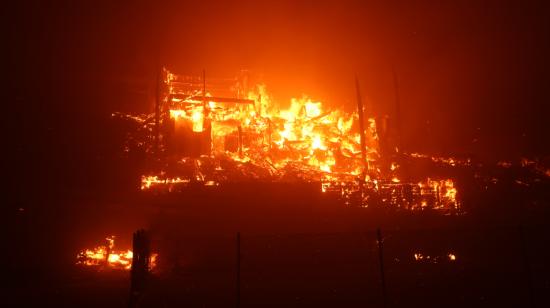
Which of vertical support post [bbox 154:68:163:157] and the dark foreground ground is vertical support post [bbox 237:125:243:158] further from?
the dark foreground ground

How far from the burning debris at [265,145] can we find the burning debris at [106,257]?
4049 millimetres

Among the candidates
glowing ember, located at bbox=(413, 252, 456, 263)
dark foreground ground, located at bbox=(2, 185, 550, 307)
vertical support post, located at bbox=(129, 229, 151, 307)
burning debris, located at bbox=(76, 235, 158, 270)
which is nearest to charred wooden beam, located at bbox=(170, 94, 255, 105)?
dark foreground ground, located at bbox=(2, 185, 550, 307)

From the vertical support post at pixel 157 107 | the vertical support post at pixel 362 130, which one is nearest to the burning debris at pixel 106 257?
the vertical support post at pixel 157 107

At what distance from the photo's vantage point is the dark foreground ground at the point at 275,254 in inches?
444

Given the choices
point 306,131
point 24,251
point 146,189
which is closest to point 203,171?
point 146,189

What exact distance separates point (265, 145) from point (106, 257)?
1572 cm

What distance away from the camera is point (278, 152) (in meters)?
30.3

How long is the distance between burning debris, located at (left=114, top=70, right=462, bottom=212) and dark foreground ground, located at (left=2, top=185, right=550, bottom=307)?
1.39m

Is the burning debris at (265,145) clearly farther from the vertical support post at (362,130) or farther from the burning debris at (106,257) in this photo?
the burning debris at (106,257)

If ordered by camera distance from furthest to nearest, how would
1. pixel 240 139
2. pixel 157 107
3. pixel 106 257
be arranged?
pixel 240 139, pixel 157 107, pixel 106 257

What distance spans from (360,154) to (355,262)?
1567 cm

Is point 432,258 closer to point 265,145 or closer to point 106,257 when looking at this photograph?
point 106,257

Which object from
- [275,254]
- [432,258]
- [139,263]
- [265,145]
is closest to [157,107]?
[265,145]

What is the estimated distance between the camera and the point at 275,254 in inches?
621
